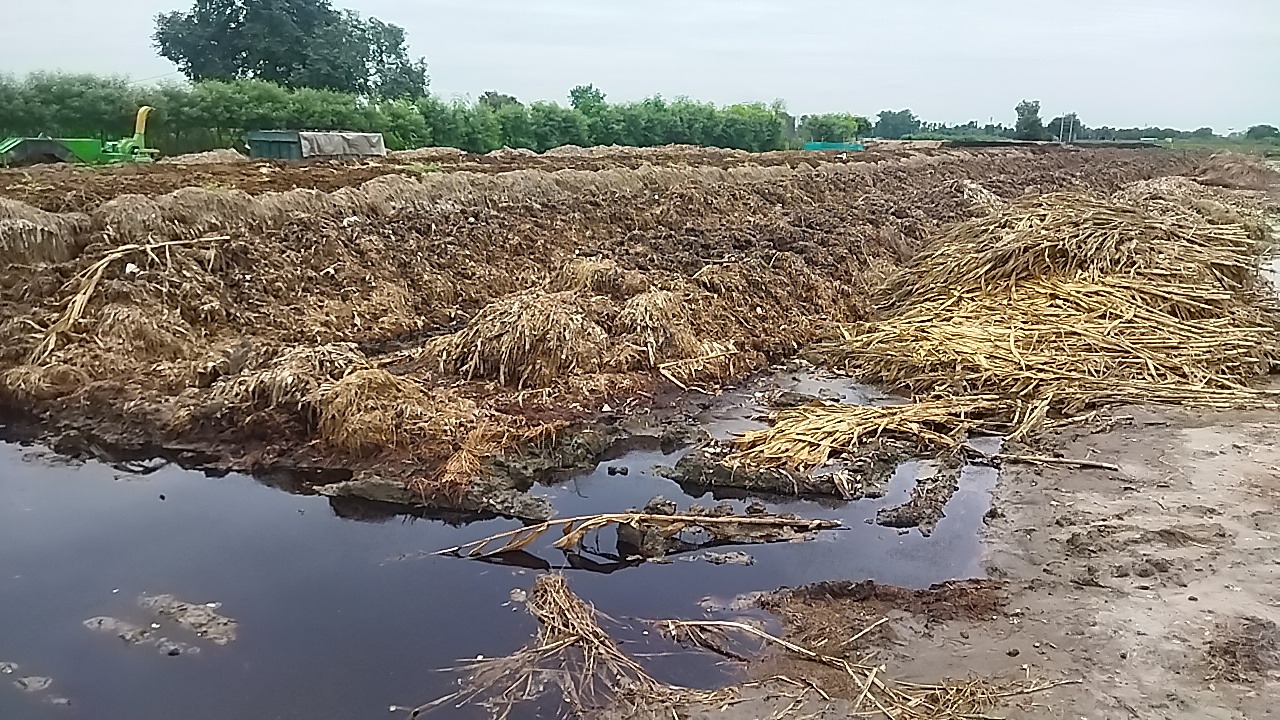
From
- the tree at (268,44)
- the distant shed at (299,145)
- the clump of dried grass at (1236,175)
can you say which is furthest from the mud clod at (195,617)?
the tree at (268,44)

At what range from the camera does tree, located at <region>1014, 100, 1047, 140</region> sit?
7294cm

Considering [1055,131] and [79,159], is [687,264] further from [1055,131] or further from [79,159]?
[1055,131]

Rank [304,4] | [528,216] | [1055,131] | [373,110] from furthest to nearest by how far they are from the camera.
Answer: [1055,131] < [304,4] < [373,110] < [528,216]

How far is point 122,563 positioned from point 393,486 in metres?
1.65

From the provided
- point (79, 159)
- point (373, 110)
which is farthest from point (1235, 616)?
point (373, 110)

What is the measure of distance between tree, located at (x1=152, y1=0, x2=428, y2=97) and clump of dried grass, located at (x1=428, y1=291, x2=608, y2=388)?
3823 centimetres

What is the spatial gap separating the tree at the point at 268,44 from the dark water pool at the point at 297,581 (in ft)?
134

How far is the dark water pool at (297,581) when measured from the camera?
164 inches

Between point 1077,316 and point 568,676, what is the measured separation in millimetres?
8249

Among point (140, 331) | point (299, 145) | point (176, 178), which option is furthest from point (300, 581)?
point (299, 145)

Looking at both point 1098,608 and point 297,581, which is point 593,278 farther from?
point 1098,608

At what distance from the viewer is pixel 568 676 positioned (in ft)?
13.9

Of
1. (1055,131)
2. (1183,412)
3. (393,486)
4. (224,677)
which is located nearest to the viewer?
(224,677)

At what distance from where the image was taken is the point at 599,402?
322 inches
